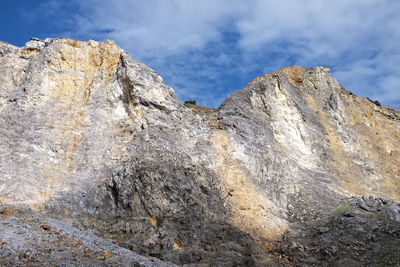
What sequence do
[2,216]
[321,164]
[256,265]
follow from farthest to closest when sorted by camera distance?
[321,164]
[256,265]
[2,216]

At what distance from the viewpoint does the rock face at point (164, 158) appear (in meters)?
21.3

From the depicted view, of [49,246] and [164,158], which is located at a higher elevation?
[164,158]

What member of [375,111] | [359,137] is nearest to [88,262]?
[359,137]

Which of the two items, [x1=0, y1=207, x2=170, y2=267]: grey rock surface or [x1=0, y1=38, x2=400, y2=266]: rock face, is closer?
[x1=0, y1=207, x2=170, y2=267]: grey rock surface

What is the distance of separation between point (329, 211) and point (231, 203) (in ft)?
21.3

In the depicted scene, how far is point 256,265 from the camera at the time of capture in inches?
763

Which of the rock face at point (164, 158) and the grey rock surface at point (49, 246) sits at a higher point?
the rock face at point (164, 158)

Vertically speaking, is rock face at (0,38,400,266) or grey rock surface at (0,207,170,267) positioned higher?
rock face at (0,38,400,266)

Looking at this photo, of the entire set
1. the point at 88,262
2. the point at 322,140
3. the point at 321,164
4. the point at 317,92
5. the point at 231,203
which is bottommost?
the point at 88,262

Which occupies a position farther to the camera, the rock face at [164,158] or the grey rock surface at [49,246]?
the rock face at [164,158]

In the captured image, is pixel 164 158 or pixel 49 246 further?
pixel 164 158

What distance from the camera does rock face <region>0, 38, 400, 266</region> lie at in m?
21.3

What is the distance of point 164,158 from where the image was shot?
24.7 meters

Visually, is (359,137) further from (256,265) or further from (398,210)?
(256,265)
